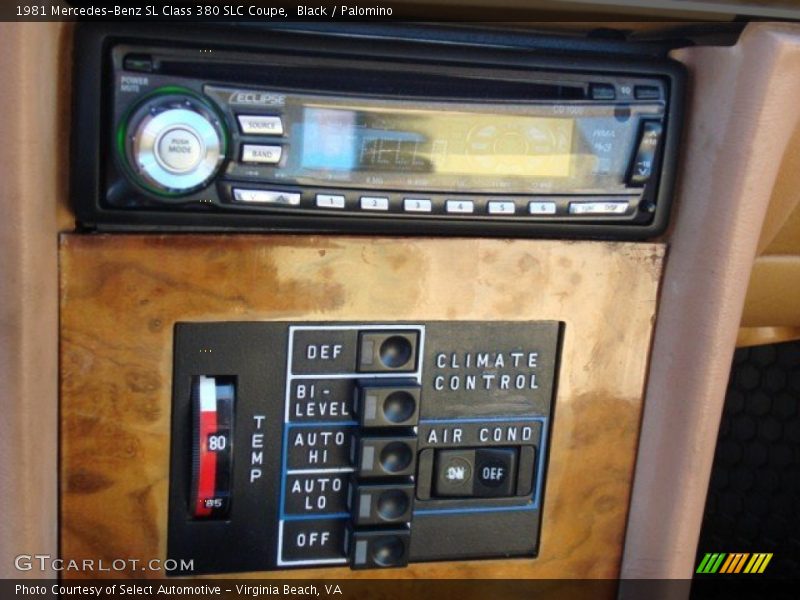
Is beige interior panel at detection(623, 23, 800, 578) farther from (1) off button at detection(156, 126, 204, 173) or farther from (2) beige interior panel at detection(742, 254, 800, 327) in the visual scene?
(1) off button at detection(156, 126, 204, 173)

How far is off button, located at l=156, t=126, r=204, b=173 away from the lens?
2.14 feet

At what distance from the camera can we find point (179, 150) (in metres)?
0.66

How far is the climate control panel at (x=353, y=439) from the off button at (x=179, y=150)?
120 mm

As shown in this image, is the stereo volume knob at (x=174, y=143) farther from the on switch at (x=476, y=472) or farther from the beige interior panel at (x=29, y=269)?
the on switch at (x=476, y=472)

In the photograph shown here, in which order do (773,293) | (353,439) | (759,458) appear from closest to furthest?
(353,439), (773,293), (759,458)

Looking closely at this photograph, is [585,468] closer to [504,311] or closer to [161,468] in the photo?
[504,311]

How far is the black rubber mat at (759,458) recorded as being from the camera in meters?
1.36

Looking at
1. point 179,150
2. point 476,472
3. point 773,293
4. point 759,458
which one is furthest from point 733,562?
point 179,150

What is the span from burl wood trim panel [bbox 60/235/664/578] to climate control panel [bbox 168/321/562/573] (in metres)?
0.01

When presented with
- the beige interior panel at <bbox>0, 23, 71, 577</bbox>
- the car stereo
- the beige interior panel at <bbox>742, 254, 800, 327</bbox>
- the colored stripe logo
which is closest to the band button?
the car stereo

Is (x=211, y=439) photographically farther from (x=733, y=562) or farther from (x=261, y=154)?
(x=733, y=562)

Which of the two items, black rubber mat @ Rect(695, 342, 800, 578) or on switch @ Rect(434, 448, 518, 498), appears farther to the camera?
black rubber mat @ Rect(695, 342, 800, 578)

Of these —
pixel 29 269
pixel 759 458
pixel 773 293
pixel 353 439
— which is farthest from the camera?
pixel 759 458

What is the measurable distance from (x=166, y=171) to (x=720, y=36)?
0.43 meters
